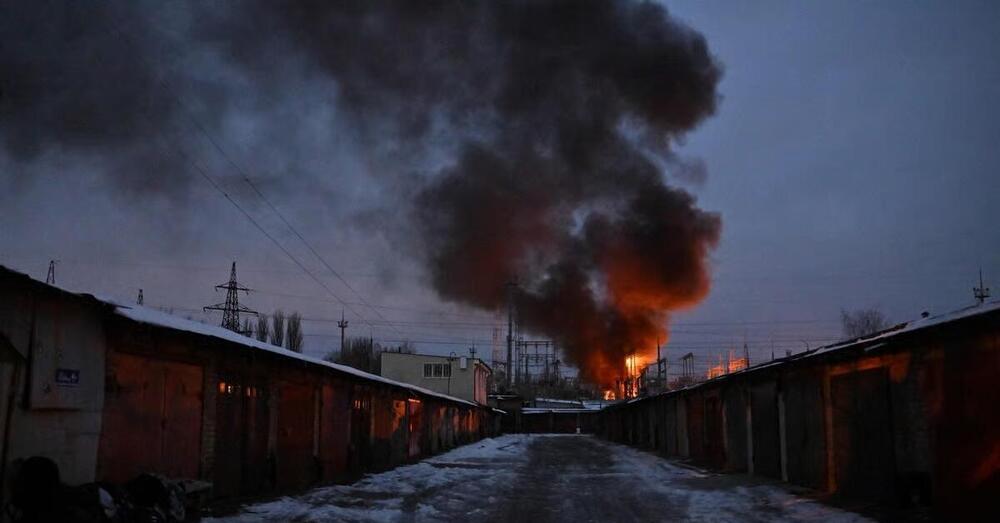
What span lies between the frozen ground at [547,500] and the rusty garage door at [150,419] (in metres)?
1.37

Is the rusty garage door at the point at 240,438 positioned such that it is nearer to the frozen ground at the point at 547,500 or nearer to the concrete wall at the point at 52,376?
the frozen ground at the point at 547,500

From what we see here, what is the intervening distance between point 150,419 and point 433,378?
5884cm

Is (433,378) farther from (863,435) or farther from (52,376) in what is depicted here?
(52,376)

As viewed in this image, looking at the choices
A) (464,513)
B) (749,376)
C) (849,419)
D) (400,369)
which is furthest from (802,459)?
(400,369)

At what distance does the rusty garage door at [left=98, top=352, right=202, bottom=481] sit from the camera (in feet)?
35.0

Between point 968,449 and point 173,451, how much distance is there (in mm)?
11850

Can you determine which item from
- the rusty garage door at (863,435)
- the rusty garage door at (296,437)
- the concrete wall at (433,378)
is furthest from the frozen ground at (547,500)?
the concrete wall at (433,378)

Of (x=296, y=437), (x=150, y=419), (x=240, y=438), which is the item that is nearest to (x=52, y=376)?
(x=150, y=419)

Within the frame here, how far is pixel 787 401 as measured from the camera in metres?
19.3

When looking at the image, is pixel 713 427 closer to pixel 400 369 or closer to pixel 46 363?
pixel 46 363

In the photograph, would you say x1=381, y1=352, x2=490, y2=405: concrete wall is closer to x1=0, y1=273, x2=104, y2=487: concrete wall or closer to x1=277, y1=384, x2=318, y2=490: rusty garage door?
x1=277, y1=384, x2=318, y2=490: rusty garage door

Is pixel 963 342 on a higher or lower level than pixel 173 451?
higher

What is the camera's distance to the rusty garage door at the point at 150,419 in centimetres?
1066

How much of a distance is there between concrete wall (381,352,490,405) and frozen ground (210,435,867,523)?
4663 centimetres
